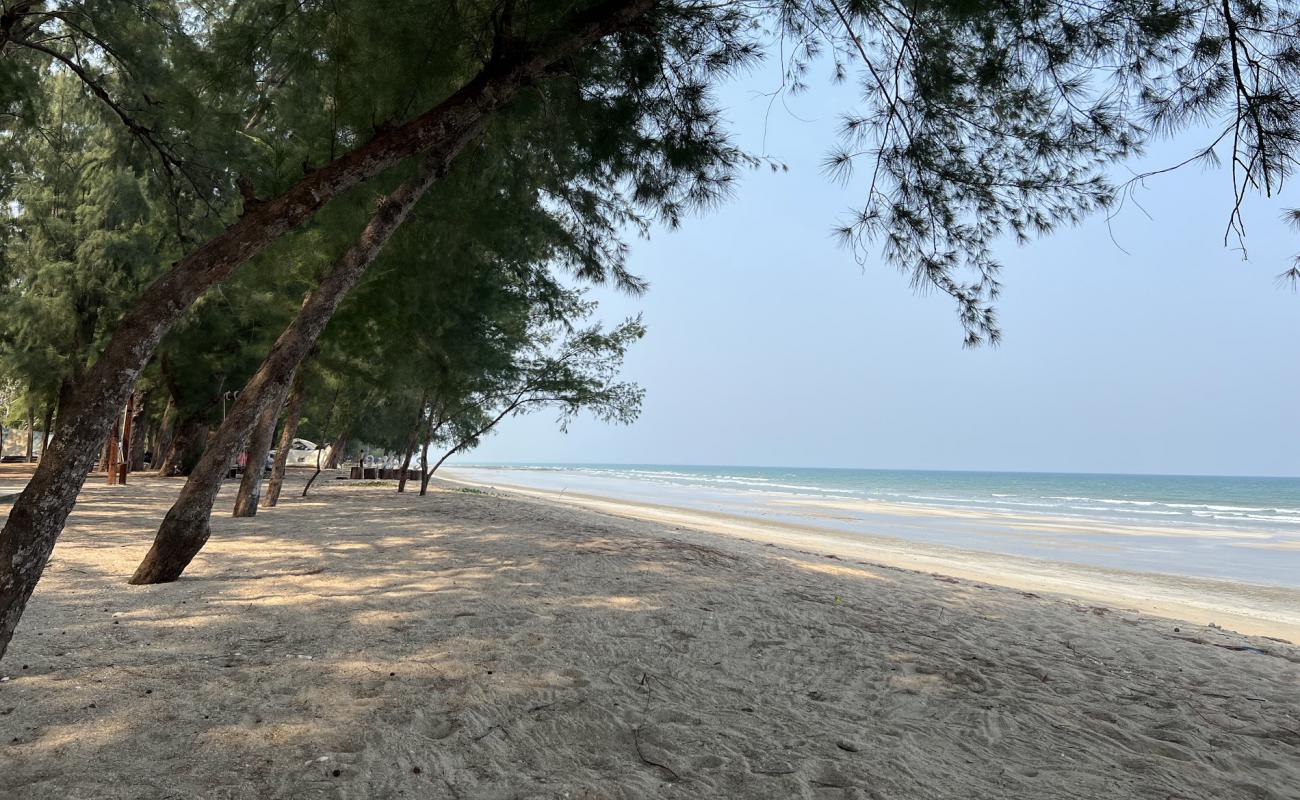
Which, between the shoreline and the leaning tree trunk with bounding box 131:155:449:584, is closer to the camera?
the leaning tree trunk with bounding box 131:155:449:584

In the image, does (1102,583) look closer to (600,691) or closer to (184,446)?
(600,691)

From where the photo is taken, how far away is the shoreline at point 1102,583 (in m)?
8.27

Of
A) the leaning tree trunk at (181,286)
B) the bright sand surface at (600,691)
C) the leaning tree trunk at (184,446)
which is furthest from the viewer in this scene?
the leaning tree trunk at (184,446)

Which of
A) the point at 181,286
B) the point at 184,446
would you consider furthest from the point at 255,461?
the point at 184,446

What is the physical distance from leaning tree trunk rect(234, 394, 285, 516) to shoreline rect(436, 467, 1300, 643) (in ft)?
30.0

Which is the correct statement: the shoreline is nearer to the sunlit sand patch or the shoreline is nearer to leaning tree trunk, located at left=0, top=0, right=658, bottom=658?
the sunlit sand patch

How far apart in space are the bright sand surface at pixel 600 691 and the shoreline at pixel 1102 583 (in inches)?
98.2

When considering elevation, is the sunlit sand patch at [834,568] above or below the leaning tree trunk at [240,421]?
below

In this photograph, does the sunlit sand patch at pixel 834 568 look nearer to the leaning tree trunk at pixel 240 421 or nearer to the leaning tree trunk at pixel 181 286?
the leaning tree trunk at pixel 240 421

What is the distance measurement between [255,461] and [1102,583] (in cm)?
1295

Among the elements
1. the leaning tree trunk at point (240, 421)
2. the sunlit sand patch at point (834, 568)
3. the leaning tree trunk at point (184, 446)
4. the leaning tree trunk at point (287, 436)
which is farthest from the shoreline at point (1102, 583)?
Answer: the leaning tree trunk at point (184, 446)

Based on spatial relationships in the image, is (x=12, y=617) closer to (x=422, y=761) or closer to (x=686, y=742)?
(x=422, y=761)

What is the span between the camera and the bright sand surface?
8.55ft

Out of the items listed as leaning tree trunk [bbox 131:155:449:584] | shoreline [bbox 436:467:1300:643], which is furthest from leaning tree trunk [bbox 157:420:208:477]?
leaning tree trunk [bbox 131:155:449:584]
